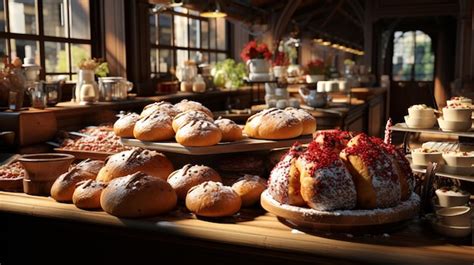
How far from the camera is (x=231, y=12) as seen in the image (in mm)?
7879

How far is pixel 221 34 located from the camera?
8.67 meters

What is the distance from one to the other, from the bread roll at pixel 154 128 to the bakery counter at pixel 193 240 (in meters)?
0.48

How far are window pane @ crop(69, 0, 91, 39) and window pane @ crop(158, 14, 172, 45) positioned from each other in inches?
57.5

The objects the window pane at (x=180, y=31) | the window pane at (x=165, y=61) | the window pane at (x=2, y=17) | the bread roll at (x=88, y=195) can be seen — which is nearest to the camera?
the bread roll at (x=88, y=195)

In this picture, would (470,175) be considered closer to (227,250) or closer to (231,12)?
(227,250)

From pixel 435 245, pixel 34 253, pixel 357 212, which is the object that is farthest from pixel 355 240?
pixel 34 253

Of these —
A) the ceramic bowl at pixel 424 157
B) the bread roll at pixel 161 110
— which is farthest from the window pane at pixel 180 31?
the ceramic bowl at pixel 424 157

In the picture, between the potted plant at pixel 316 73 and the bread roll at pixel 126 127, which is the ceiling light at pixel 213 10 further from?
the bread roll at pixel 126 127

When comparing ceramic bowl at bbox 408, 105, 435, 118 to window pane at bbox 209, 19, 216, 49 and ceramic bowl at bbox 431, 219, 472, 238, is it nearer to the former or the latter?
ceramic bowl at bbox 431, 219, 472, 238

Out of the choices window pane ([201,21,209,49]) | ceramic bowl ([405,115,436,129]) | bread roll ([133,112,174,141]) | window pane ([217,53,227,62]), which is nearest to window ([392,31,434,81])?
window pane ([217,53,227,62])

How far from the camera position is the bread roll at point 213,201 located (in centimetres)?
193

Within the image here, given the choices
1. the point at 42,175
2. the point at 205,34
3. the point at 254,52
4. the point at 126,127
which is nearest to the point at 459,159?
the point at 126,127

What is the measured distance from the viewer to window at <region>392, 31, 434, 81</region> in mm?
14070

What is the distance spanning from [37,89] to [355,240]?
2779 mm
